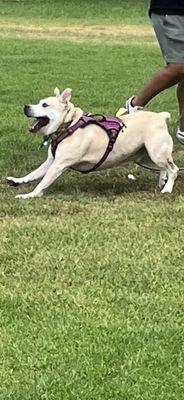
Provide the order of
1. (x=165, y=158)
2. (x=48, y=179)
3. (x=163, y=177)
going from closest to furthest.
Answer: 1. (x=48, y=179)
2. (x=165, y=158)
3. (x=163, y=177)

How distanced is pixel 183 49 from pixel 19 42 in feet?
43.7

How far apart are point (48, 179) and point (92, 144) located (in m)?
0.38

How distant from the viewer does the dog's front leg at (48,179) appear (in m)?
5.82

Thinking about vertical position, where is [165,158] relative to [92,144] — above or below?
below

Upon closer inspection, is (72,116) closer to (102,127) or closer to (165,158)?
(102,127)

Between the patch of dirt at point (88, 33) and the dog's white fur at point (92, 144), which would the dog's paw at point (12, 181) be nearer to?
the dog's white fur at point (92, 144)

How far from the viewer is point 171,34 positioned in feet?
21.6

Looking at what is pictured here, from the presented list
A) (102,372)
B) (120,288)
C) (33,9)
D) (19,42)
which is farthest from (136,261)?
(33,9)

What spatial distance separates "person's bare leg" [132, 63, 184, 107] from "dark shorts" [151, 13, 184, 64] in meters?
0.06

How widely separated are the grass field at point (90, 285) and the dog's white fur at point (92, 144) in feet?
0.53

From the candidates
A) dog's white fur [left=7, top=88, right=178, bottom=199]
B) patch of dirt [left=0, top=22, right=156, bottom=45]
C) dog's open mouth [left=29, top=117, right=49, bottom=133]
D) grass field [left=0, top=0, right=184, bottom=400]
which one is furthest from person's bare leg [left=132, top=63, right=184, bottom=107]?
patch of dirt [left=0, top=22, right=156, bottom=45]

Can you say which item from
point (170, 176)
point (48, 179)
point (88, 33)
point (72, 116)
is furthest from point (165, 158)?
point (88, 33)

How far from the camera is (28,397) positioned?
3119 millimetres

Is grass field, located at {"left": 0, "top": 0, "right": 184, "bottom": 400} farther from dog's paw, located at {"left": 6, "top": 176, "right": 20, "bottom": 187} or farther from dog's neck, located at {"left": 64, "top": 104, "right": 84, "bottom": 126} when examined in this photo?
dog's neck, located at {"left": 64, "top": 104, "right": 84, "bottom": 126}
